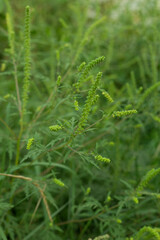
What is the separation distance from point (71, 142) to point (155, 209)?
3.49 ft

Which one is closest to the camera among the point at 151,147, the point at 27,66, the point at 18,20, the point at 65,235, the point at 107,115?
the point at 107,115

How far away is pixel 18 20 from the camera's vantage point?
164 inches

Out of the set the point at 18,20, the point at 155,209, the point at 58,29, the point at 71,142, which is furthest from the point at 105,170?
the point at 18,20

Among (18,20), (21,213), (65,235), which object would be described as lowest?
(65,235)

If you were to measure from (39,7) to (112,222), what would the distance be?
146 inches

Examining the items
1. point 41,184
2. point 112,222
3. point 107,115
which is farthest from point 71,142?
point 112,222

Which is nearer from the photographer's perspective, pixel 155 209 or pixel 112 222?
pixel 112 222

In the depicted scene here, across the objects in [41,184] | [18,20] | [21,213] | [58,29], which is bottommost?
[21,213]

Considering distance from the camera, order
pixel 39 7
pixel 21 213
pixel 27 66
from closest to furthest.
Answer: pixel 27 66, pixel 21 213, pixel 39 7

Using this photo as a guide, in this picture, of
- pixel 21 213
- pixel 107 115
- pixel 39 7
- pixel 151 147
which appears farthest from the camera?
pixel 39 7

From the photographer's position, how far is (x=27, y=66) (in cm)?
165

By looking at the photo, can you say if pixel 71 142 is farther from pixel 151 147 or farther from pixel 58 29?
pixel 58 29

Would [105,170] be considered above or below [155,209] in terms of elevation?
above

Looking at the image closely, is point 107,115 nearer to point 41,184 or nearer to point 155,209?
point 41,184
